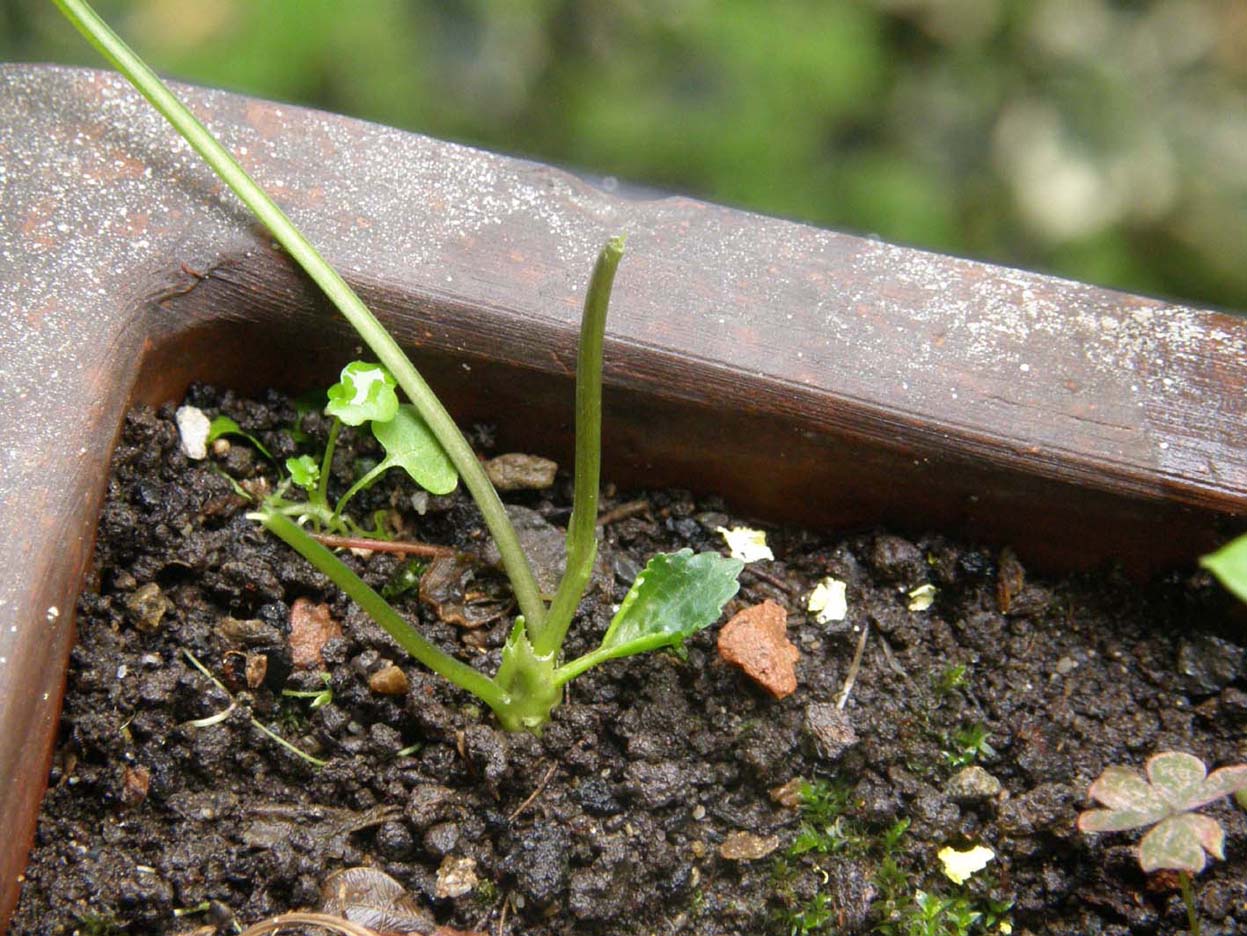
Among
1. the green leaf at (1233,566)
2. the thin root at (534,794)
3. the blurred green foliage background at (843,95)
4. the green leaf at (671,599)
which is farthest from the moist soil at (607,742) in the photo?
the blurred green foliage background at (843,95)

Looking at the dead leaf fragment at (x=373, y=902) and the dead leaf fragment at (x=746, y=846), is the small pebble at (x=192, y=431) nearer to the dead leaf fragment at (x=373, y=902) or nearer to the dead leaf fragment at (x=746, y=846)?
the dead leaf fragment at (x=373, y=902)

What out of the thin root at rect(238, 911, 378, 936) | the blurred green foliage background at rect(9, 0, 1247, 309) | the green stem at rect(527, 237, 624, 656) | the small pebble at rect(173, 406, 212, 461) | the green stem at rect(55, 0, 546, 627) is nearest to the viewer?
the green stem at rect(527, 237, 624, 656)

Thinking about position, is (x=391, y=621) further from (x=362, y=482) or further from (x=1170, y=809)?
(x=1170, y=809)

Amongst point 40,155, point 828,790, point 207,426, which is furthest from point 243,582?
point 828,790

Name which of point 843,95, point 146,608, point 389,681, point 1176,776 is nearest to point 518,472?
point 389,681

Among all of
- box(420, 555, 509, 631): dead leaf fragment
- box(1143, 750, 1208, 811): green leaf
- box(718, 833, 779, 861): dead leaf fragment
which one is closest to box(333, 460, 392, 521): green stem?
box(420, 555, 509, 631): dead leaf fragment

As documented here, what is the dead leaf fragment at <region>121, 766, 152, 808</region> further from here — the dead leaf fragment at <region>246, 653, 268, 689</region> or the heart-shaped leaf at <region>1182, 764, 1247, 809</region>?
the heart-shaped leaf at <region>1182, 764, 1247, 809</region>
